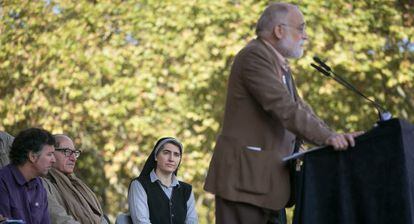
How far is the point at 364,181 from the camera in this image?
4.04 meters

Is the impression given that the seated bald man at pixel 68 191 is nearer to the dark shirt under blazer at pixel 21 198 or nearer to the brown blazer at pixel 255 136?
the dark shirt under blazer at pixel 21 198

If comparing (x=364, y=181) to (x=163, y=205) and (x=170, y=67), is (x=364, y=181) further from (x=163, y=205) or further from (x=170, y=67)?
(x=170, y=67)

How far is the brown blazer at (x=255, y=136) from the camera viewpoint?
4.17 meters

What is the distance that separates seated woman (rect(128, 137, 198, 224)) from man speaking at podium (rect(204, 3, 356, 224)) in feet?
7.36

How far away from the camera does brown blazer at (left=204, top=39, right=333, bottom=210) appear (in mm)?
4168

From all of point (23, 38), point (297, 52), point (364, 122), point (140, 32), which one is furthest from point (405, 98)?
point (297, 52)

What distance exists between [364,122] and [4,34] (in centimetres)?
538

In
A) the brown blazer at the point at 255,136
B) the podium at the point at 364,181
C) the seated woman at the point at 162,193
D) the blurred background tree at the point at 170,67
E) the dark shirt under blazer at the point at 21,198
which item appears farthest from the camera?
the blurred background tree at the point at 170,67

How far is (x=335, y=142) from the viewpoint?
3.99 m

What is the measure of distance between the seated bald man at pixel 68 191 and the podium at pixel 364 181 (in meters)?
2.57

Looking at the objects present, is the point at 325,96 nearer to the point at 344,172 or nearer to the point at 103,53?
the point at 103,53

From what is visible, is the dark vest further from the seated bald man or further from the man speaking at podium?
the man speaking at podium

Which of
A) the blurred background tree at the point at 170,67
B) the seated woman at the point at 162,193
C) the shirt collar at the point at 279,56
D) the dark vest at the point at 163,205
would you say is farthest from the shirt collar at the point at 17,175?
the blurred background tree at the point at 170,67

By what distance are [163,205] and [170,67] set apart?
592cm
